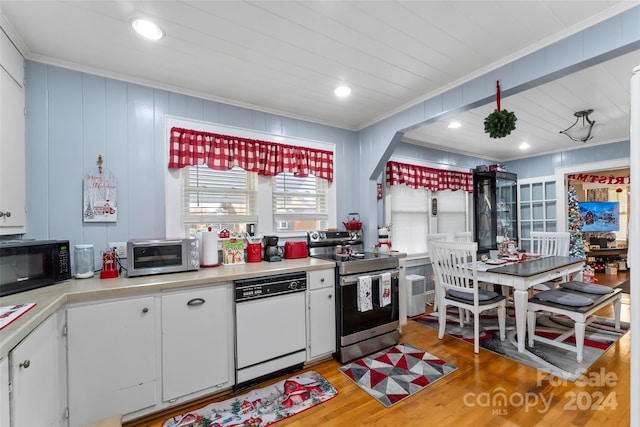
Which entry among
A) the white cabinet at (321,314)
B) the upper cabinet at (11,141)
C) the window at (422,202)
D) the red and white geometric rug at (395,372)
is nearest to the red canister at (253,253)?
the white cabinet at (321,314)

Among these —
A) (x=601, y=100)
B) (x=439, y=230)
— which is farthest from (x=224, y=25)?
(x=439, y=230)

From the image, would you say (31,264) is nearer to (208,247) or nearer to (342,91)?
(208,247)

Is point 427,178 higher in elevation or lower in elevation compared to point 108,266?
higher

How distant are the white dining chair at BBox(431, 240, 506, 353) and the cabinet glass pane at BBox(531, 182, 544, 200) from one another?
3.51 m

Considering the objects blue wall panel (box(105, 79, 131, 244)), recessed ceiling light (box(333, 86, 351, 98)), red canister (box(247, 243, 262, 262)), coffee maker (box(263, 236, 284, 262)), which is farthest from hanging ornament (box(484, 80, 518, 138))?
blue wall panel (box(105, 79, 131, 244))

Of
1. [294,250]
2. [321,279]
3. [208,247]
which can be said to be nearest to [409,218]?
[294,250]

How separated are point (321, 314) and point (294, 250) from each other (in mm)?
685

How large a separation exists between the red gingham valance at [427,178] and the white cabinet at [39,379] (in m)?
3.66

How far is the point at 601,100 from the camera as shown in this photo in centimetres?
295

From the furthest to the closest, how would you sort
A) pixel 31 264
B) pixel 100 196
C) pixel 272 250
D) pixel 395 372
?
pixel 272 250 → pixel 395 372 → pixel 100 196 → pixel 31 264

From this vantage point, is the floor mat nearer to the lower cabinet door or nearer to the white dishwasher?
the lower cabinet door

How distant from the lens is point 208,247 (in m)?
2.43

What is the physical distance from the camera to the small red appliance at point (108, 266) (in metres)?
2.05

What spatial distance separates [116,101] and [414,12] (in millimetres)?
2249
